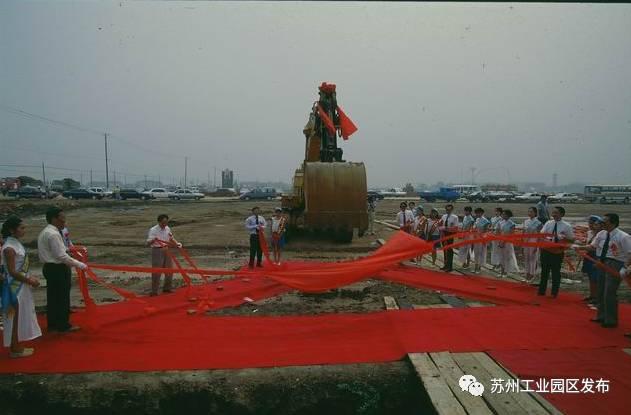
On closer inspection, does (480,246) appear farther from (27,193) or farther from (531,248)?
(27,193)

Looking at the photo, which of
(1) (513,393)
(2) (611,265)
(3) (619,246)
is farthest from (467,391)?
(3) (619,246)

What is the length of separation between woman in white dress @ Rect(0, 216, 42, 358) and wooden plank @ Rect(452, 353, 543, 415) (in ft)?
17.2

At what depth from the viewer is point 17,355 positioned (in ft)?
17.4

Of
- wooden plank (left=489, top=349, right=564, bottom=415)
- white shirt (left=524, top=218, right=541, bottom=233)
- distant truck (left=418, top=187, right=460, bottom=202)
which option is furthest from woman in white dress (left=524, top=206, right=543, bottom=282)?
distant truck (left=418, top=187, right=460, bottom=202)

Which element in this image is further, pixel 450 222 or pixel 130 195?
pixel 130 195

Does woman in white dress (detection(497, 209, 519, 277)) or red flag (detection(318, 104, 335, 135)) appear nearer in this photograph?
woman in white dress (detection(497, 209, 519, 277))

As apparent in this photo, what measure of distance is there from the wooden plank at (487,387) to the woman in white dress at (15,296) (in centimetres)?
523

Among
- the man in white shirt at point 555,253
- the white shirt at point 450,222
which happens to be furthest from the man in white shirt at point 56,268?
the white shirt at point 450,222

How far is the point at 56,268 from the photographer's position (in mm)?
6125

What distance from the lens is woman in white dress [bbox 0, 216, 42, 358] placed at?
5.26 m

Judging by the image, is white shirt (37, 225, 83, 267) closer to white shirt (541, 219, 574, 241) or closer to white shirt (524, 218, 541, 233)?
white shirt (541, 219, 574, 241)

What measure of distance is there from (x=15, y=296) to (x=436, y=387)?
5043 millimetres

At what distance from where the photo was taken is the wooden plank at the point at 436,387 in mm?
4254

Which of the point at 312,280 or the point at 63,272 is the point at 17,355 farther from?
the point at 312,280
